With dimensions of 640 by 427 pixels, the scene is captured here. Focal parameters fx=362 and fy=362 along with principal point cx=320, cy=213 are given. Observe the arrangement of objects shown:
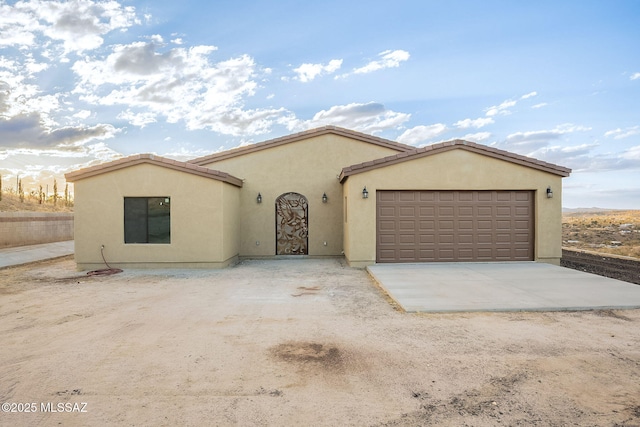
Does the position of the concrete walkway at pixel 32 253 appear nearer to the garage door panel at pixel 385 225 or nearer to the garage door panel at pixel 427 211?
the garage door panel at pixel 385 225

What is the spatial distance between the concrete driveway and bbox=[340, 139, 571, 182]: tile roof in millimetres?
2940

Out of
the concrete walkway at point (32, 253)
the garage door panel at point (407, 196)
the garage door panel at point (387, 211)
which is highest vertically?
the garage door panel at point (407, 196)

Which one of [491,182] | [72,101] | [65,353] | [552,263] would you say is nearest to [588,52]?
[491,182]

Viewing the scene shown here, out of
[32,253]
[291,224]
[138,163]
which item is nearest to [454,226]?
[291,224]

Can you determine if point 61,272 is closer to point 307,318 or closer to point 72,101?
point 72,101

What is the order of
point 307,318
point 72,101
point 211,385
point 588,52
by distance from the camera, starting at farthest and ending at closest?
point 72,101
point 588,52
point 307,318
point 211,385

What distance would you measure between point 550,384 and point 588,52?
487 inches

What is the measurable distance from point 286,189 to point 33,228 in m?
12.9

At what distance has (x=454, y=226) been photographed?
11.0 meters

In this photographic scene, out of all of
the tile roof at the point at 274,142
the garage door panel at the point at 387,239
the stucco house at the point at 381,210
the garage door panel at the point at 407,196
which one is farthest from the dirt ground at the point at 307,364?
the tile roof at the point at 274,142

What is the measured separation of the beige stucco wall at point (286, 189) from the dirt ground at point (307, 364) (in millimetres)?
5903

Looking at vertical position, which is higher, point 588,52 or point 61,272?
point 588,52

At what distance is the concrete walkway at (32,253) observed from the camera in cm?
1269

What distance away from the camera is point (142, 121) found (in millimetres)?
14344
